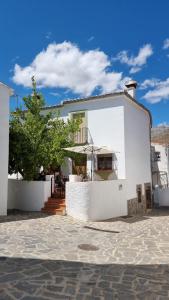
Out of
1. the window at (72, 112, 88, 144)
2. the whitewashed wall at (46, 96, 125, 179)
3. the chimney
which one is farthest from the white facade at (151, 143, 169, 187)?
the window at (72, 112, 88, 144)

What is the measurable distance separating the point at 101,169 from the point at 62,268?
1267 centimetres

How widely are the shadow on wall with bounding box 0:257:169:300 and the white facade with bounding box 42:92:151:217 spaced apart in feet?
37.3

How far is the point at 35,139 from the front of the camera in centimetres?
1708

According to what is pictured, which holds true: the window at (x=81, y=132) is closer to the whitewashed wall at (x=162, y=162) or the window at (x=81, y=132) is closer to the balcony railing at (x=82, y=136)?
the balcony railing at (x=82, y=136)

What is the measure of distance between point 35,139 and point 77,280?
38.5ft

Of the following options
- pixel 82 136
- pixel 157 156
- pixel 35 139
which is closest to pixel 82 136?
pixel 82 136

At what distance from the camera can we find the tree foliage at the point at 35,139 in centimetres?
1653

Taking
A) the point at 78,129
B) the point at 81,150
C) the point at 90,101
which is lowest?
the point at 81,150

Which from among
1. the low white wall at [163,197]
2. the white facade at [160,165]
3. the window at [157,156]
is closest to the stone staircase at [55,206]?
the low white wall at [163,197]

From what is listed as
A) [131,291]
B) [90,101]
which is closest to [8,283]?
[131,291]

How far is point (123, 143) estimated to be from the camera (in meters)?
18.6

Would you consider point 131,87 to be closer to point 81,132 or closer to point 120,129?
point 120,129

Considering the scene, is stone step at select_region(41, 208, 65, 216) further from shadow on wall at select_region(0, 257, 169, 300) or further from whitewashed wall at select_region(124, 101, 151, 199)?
shadow on wall at select_region(0, 257, 169, 300)

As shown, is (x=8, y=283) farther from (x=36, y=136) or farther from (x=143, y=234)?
(x=36, y=136)
